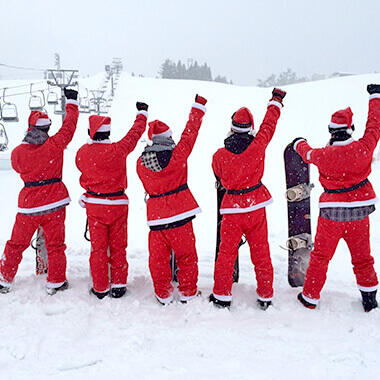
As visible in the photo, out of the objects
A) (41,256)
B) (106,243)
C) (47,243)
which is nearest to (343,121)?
(106,243)

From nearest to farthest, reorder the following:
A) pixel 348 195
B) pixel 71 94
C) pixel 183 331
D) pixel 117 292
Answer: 1. pixel 183 331
2. pixel 348 195
3. pixel 117 292
4. pixel 71 94

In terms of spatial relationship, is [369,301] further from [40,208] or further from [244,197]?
[40,208]

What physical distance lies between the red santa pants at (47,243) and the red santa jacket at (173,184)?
3.29ft

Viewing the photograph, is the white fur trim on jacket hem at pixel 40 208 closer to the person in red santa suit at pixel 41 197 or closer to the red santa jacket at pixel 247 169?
the person in red santa suit at pixel 41 197

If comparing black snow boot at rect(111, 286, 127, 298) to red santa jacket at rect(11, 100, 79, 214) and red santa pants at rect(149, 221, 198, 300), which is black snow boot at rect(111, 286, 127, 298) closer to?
red santa pants at rect(149, 221, 198, 300)

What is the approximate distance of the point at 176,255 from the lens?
3600 mm

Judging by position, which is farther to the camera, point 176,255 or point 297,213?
point 297,213

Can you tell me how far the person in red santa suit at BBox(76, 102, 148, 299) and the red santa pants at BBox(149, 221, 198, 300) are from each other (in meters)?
0.40

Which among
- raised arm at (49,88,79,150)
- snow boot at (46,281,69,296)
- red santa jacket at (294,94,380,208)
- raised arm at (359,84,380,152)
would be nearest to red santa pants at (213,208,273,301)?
red santa jacket at (294,94,380,208)

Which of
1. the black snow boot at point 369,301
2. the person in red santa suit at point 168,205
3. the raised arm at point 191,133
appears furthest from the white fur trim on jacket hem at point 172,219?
the black snow boot at point 369,301

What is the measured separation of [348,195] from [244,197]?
92 centimetres

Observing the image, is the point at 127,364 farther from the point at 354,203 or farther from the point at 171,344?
the point at 354,203

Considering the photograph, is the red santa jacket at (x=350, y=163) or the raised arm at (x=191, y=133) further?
the raised arm at (x=191, y=133)

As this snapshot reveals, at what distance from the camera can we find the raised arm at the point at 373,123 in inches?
129
